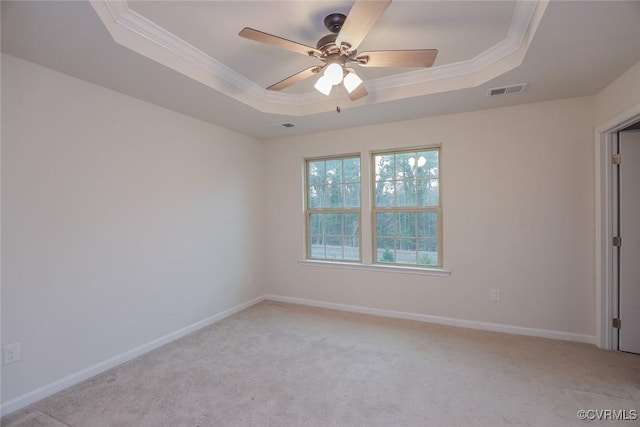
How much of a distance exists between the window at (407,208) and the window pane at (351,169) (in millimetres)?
243

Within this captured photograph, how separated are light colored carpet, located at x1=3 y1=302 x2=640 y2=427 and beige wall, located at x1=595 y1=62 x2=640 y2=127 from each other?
7.04 ft

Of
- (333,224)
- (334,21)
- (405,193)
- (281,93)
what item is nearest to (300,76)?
(334,21)

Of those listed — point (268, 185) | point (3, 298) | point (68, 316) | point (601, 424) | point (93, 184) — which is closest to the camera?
point (601, 424)

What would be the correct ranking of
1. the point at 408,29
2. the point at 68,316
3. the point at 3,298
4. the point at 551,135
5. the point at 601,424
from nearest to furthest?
the point at 601,424 → the point at 3,298 → the point at 408,29 → the point at 68,316 → the point at 551,135

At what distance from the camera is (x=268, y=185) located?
15.2 feet

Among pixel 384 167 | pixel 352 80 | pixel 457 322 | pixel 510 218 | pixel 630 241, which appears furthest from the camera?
pixel 384 167

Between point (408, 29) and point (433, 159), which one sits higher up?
point (408, 29)

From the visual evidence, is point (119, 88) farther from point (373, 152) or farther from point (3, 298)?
point (373, 152)

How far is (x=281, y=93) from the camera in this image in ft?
11.1

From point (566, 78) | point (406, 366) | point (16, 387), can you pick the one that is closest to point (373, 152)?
point (566, 78)

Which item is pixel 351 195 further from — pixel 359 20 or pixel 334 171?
pixel 359 20

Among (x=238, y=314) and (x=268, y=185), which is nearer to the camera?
(x=238, y=314)

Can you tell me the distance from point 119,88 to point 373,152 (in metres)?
2.80

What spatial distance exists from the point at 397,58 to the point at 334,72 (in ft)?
1.41
